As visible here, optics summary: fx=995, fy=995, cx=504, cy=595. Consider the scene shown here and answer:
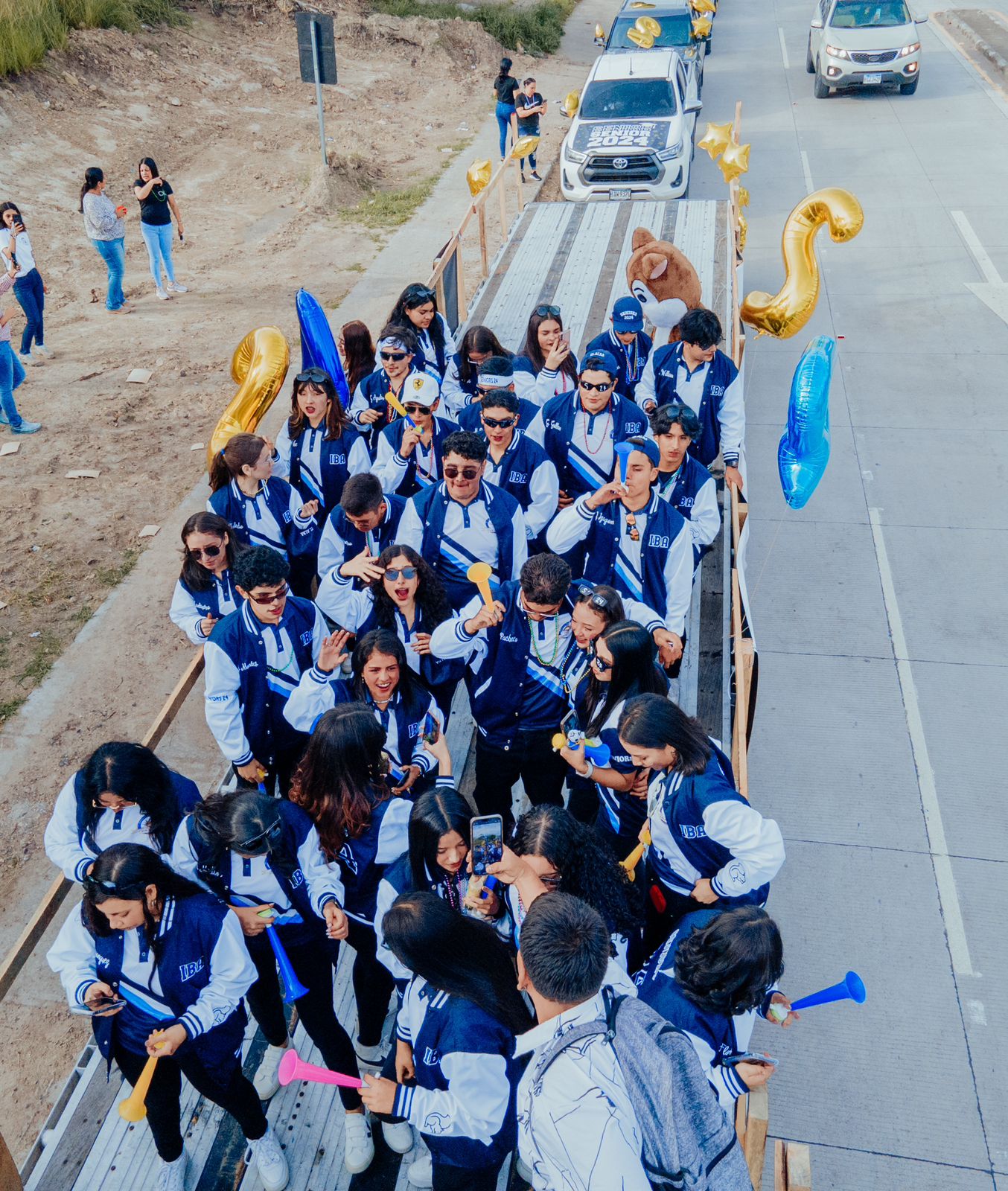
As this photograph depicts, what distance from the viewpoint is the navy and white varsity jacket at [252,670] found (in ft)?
14.2

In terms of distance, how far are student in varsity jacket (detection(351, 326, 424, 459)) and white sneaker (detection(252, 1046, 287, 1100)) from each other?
3469 mm

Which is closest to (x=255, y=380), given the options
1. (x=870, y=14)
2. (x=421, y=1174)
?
(x=421, y=1174)

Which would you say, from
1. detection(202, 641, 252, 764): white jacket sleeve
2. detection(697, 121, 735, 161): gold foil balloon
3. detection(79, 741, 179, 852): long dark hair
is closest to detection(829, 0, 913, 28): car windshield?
detection(697, 121, 735, 161): gold foil balloon

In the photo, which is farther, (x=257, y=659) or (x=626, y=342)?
(x=626, y=342)

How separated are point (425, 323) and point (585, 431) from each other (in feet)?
5.73

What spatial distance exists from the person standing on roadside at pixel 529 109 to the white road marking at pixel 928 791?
10.7 m

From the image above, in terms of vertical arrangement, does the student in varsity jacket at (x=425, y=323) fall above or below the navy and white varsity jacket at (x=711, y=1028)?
above

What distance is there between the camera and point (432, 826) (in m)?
3.23

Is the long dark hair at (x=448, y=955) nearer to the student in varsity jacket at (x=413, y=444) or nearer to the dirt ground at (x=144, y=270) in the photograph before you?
the dirt ground at (x=144, y=270)

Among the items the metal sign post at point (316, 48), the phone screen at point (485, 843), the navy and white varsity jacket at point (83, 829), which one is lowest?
the navy and white varsity jacket at point (83, 829)

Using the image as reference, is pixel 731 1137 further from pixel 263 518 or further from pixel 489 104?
pixel 489 104

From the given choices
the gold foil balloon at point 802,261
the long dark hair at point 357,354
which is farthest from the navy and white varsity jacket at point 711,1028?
the gold foil balloon at point 802,261

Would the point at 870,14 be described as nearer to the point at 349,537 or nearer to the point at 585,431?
the point at 585,431

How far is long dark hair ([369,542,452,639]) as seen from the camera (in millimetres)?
4527
